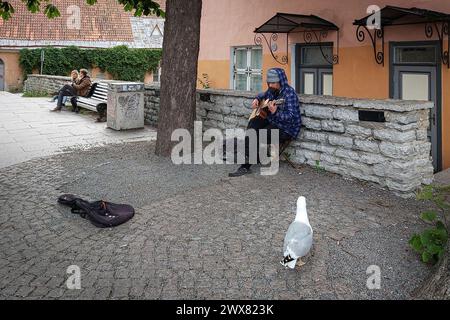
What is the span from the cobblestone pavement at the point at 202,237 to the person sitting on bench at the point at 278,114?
502mm

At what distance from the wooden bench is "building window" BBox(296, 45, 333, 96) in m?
5.53

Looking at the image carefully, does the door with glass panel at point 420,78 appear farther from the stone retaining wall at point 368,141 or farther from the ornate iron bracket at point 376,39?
the stone retaining wall at point 368,141

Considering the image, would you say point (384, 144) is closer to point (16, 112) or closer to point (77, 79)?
point (77, 79)

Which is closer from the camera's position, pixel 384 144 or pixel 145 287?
pixel 145 287

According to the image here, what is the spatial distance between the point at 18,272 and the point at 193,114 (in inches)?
176

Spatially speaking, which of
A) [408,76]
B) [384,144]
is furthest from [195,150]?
[408,76]

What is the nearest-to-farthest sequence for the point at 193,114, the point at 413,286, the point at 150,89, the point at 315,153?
the point at 413,286 < the point at 315,153 < the point at 193,114 < the point at 150,89

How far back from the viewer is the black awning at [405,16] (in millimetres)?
7328

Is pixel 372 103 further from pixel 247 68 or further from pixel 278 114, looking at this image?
pixel 247 68

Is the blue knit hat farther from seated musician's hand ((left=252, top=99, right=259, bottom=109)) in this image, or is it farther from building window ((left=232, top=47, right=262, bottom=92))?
building window ((left=232, top=47, right=262, bottom=92))

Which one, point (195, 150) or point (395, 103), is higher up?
point (395, 103)

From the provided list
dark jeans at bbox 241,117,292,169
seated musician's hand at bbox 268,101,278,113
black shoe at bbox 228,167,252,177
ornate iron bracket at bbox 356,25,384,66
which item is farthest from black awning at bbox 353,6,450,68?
black shoe at bbox 228,167,252,177

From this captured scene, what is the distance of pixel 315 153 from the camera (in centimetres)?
706

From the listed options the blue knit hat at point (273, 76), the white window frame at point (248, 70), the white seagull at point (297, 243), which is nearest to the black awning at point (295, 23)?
the white window frame at point (248, 70)
